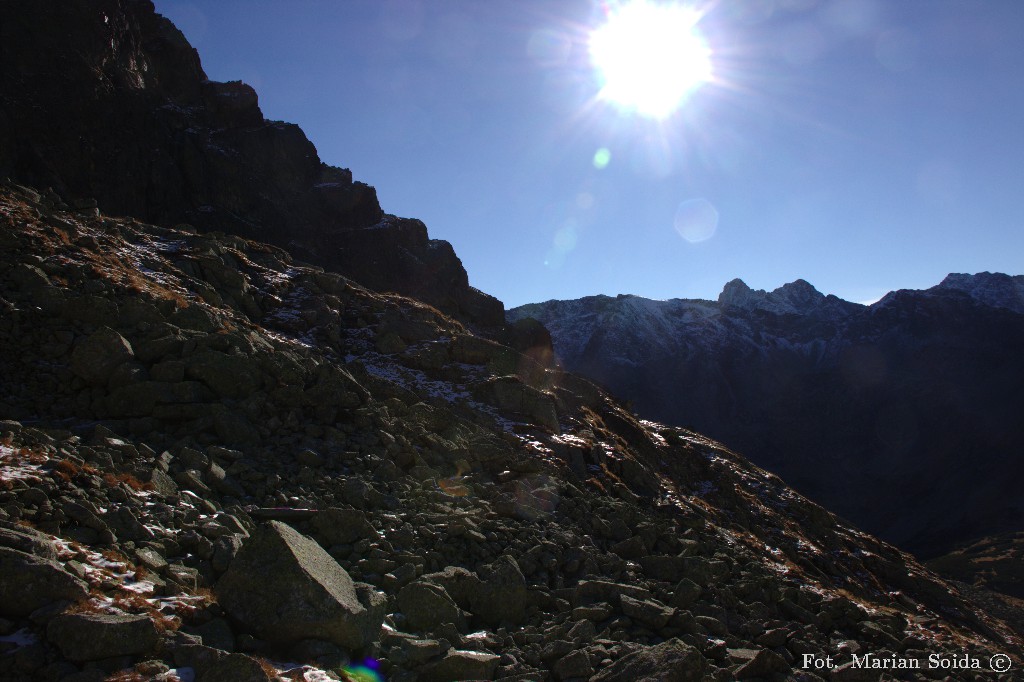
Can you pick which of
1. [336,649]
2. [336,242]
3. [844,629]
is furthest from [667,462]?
[336,242]

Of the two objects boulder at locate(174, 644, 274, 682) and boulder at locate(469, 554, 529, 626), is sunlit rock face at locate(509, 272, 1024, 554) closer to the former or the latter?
boulder at locate(469, 554, 529, 626)

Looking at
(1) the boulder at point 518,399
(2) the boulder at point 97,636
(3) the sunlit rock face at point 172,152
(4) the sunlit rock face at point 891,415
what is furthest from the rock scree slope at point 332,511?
(4) the sunlit rock face at point 891,415

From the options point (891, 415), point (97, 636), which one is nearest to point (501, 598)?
point (97, 636)

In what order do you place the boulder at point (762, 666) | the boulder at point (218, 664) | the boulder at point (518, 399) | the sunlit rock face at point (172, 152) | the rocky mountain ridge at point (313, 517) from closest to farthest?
the boulder at point (218, 664), the rocky mountain ridge at point (313, 517), the boulder at point (762, 666), the boulder at point (518, 399), the sunlit rock face at point (172, 152)

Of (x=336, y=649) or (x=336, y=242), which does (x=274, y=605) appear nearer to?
(x=336, y=649)

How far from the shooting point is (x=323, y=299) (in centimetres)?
2772

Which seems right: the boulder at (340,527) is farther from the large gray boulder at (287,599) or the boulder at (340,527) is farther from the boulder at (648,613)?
the boulder at (648,613)

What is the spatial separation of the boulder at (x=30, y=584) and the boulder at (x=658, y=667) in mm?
6312

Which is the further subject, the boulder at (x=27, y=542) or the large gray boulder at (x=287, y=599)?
the large gray boulder at (x=287, y=599)

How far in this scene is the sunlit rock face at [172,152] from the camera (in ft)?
148

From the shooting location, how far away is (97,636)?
210 inches

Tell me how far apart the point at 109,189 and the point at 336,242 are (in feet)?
66.0

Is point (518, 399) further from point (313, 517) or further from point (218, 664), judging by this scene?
point (218, 664)

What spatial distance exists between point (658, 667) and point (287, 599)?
4.96 metres
